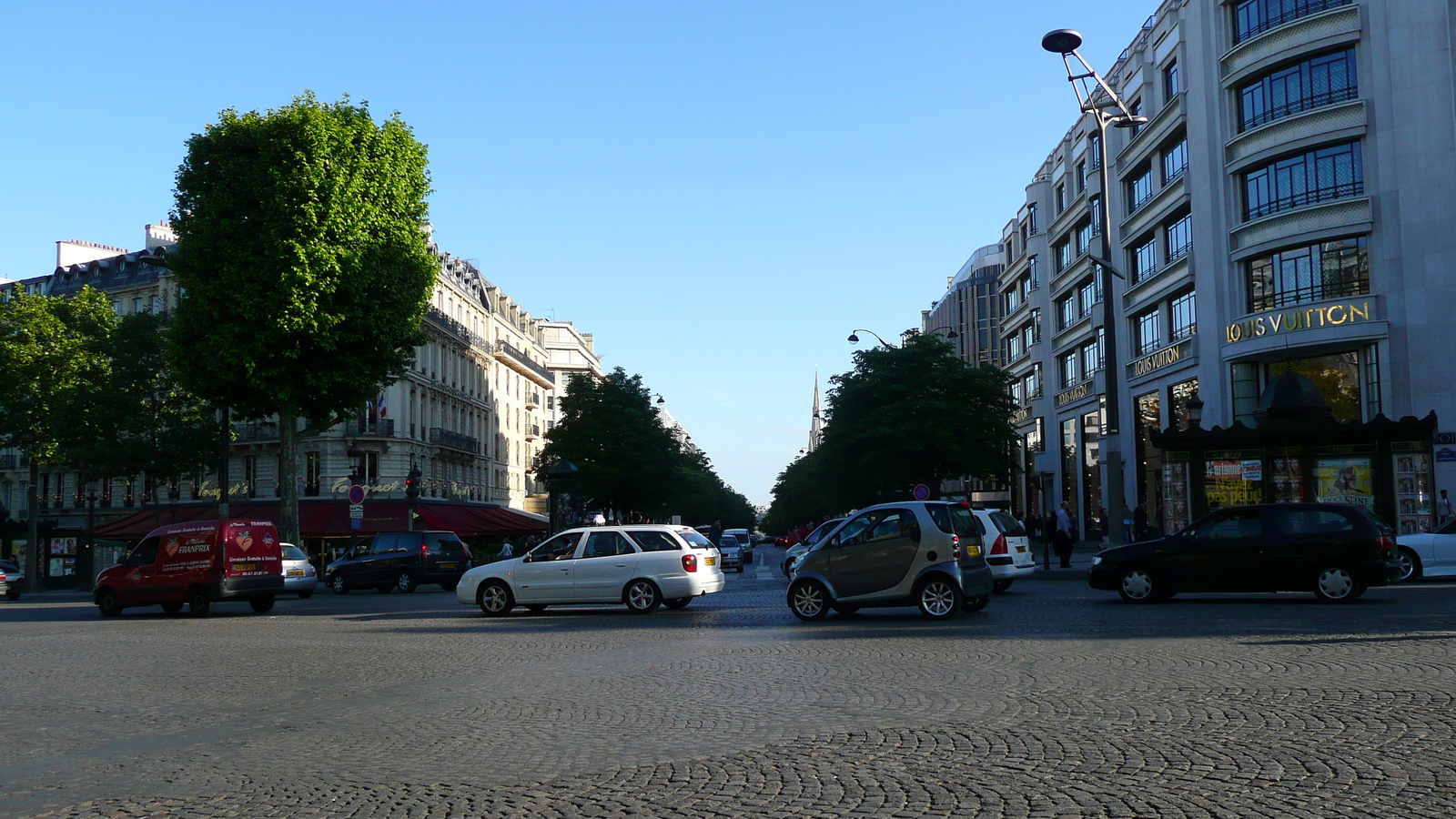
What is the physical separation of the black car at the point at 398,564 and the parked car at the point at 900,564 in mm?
17425

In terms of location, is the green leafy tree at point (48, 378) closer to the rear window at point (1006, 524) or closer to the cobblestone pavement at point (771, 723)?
the cobblestone pavement at point (771, 723)

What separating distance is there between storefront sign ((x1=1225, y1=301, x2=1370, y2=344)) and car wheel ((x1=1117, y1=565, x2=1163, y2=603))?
1984 centimetres

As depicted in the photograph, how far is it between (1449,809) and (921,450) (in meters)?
39.3

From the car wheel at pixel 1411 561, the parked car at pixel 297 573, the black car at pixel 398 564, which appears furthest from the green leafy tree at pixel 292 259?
the car wheel at pixel 1411 561

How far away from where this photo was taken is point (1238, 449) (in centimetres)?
3133

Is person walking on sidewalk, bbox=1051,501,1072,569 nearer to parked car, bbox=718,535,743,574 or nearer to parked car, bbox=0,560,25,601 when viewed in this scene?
parked car, bbox=718,535,743,574

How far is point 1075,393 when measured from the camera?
2186 inches

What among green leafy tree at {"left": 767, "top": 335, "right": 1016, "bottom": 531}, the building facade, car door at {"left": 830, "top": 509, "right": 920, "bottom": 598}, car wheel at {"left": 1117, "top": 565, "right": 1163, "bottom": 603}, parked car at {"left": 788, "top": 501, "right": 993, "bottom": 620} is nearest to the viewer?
parked car at {"left": 788, "top": 501, "right": 993, "bottom": 620}

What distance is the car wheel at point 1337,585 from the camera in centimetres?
1745

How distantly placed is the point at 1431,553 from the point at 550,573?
51.8ft

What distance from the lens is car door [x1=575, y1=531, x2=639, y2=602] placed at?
20.1 m

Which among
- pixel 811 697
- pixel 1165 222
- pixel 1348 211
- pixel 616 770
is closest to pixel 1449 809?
pixel 616 770

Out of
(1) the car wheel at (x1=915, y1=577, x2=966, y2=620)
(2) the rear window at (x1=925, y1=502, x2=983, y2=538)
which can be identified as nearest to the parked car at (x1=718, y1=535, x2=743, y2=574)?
(2) the rear window at (x1=925, y1=502, x2=983, y2=538)

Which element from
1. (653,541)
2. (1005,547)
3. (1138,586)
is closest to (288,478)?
(653,541)
